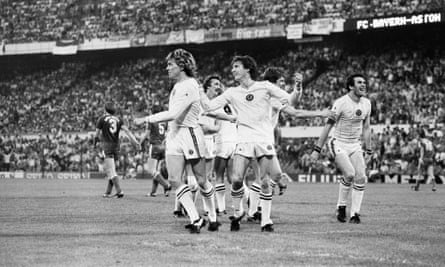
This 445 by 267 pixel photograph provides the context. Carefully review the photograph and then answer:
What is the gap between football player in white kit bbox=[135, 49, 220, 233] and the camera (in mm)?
9812

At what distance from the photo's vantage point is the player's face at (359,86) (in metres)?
12.4

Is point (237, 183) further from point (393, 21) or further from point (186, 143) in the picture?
point (393, 21)

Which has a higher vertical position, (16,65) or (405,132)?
(16,65)

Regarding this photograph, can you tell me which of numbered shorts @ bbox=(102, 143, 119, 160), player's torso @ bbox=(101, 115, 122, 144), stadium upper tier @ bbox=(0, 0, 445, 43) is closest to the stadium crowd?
stadium upper tier @ bbox=(0, 0, 445, 43)

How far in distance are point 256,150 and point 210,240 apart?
1766 mm

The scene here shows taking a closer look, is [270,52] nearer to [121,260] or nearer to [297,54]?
[297,54]

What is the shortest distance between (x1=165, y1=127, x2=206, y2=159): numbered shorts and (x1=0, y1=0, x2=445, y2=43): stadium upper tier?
34.4 meters

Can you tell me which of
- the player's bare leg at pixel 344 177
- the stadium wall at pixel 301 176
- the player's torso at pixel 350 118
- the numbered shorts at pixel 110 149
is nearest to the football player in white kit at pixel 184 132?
the player's bare leg at pixel 344 177

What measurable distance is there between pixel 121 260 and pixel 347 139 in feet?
20.3

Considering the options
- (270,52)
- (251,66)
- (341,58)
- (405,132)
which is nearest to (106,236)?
(251,66)

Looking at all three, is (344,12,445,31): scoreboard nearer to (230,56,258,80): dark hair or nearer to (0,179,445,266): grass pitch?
(0,179,445,266): grass pitch

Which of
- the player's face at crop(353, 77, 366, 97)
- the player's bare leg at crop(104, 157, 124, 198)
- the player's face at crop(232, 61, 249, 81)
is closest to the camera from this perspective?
the player's face at crop(232, 61, 249, 81)

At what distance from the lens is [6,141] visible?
152 feet

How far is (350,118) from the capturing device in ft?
40.8
